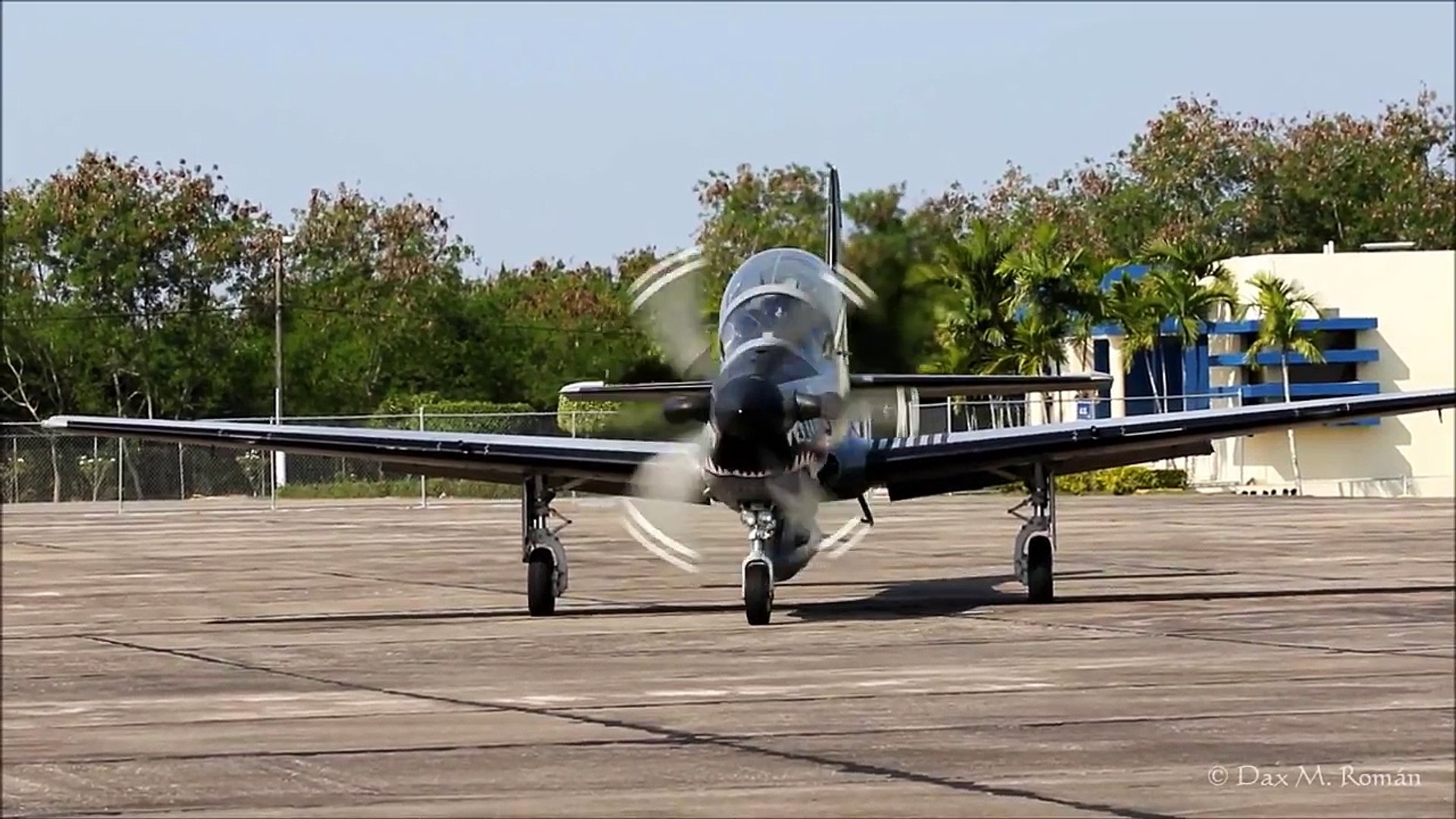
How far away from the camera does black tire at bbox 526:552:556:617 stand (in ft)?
71.2

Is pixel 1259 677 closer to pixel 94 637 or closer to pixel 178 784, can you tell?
pixel 178 784

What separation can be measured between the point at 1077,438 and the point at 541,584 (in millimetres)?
5359

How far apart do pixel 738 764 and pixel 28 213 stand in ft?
214

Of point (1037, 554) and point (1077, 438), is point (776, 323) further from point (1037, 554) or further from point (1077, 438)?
point (1037, 554)

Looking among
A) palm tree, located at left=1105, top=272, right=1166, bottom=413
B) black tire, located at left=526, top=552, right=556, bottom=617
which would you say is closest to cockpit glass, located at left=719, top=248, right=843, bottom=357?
black tire, located at left=526, top=552, right=556, bottom=617

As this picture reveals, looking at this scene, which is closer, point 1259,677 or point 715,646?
point 1259,677

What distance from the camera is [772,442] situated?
62.2 ft

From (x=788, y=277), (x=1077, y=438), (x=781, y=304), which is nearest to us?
(x=781, y=304)

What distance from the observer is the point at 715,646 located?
17.8m

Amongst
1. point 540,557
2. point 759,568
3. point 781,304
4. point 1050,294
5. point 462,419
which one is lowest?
point 759,568

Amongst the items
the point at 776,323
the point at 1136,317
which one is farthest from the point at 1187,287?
the point at 776,323

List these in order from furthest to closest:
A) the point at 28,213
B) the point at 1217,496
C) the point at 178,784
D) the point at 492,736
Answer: the point at 28,213 < the point at 1217,496 < the point at 492,736 < the point at 178,784

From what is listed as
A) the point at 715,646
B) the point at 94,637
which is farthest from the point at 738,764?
the point at 94,637

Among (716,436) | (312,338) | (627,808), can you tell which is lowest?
(627,808)
